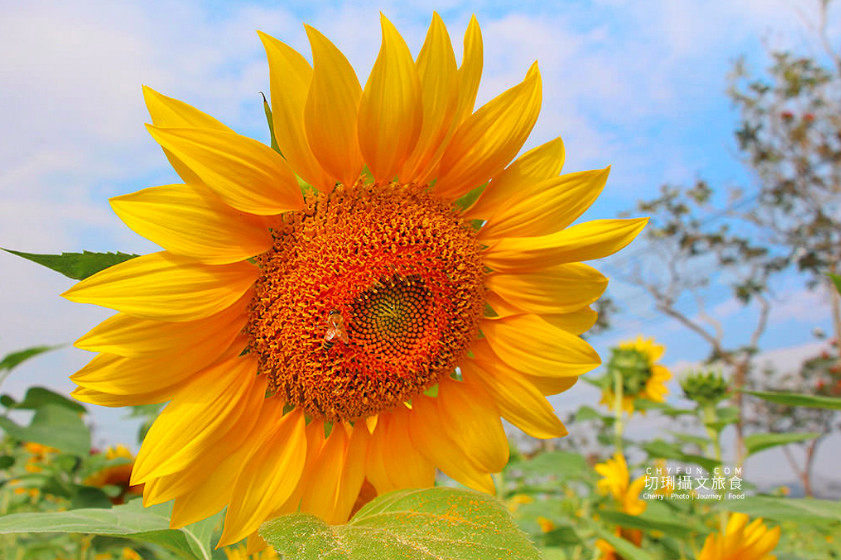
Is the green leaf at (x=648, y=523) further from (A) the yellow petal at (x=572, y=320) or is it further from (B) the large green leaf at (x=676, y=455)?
(A) the yellow petal at (x=572, y=320)

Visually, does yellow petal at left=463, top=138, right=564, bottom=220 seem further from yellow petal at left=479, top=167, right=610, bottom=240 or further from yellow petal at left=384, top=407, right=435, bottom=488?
yellow petal at left=384, top=407, right=435, bottom=488

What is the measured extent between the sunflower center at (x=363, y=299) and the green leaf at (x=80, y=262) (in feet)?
0.56

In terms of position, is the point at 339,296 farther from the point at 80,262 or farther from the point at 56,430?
the point at 56,430

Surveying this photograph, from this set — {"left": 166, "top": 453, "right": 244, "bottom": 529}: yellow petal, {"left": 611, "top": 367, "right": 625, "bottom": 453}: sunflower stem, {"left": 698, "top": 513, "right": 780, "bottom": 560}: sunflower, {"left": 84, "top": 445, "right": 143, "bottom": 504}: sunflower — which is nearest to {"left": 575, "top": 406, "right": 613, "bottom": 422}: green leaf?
{"left": 611, "top": 367, "right": 625, "bottom": 453}: sunflower stem

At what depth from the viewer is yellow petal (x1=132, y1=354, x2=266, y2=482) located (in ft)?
2.42

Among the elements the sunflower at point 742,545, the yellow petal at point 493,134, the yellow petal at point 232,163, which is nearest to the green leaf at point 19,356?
the yellow petal at point 232,163

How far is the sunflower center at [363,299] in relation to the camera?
809 mm

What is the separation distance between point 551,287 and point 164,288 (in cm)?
Result: 47

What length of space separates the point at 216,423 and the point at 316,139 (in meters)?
0.35

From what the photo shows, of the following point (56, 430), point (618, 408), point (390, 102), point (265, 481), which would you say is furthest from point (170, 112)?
point (618, 408)

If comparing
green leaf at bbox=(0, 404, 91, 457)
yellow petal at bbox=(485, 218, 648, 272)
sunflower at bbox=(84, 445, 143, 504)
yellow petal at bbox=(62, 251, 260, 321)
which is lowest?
sunflower at bbox=(84, 445, 143, 504)

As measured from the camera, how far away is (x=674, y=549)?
214 centimetres

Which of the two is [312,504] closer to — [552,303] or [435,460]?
[435,460]

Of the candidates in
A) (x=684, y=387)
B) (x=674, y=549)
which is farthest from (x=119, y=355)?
(x=684, y=387)
